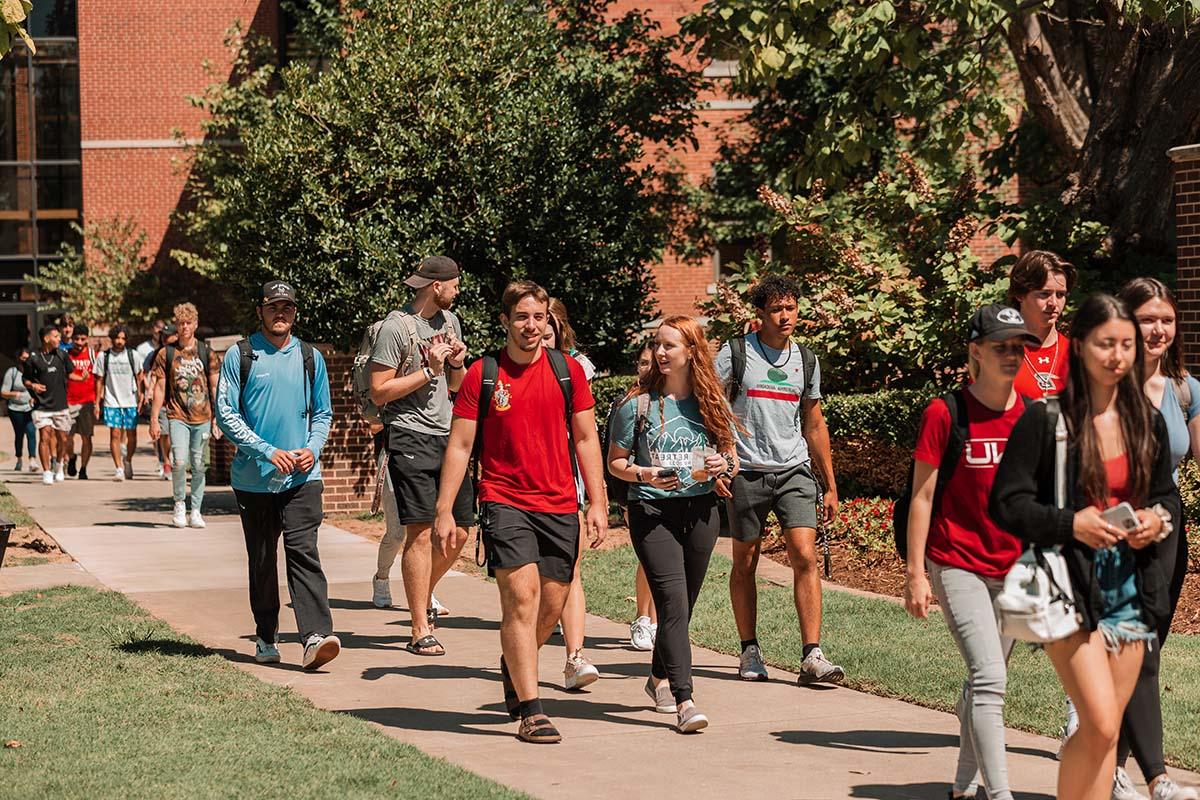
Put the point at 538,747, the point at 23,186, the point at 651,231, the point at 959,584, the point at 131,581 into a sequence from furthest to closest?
the point at 23,186 → the point at 651,231 → the point at 131,581 → the point at 538,747 → the point at 959,584

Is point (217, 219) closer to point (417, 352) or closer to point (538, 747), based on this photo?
point (417, 352)

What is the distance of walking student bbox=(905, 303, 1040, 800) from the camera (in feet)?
17.9

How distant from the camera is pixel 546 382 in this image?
6949mm

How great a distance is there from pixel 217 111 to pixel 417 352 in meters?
19.1

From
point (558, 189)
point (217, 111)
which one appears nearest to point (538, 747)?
point (558, 189)

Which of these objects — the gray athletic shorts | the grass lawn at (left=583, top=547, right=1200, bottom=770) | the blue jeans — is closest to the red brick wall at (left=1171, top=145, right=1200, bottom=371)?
the grass lawn at (left=583, top=547, right=1200, bottom=770)

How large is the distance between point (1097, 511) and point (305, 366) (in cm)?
491

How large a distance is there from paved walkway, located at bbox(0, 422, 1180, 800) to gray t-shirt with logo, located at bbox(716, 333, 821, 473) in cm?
112

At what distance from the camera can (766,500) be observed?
313 inches

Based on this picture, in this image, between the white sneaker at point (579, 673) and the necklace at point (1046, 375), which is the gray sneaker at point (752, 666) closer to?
the white sneaker at point (579, 673)

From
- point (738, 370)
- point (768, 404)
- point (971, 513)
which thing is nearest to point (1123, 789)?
point (971, 513)

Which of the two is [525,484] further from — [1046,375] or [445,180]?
[445,180]

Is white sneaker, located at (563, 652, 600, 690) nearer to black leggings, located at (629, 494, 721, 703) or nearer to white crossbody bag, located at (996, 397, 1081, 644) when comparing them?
black leggings, located at (629, 494, 721, 703)

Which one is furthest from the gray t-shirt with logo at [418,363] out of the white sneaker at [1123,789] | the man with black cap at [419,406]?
the white sneaker at [1123,789]
